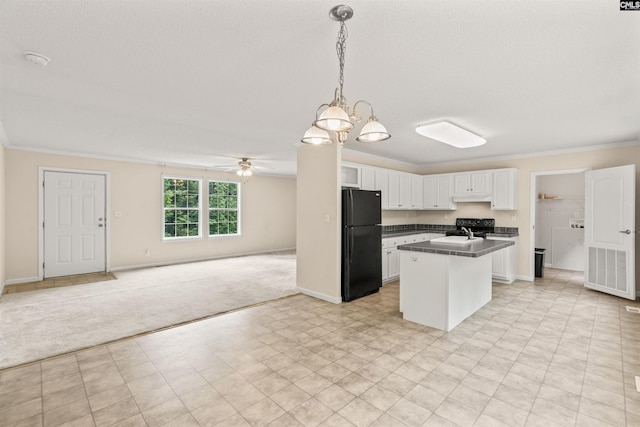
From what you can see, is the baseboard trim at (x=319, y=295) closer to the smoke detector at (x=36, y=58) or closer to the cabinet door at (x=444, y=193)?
the cabinet door at (x=444, y=193)

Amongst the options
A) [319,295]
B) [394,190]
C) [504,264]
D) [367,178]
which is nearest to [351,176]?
[367,178]

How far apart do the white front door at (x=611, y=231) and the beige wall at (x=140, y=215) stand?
24.3ft

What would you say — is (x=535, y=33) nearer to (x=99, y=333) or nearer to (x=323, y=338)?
(x=323, y=338)

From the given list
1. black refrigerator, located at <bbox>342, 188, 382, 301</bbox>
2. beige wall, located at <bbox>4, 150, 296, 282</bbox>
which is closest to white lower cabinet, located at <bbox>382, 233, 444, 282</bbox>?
black refrigerator, located at <bbox>342, 188, 382, 301</bbox>

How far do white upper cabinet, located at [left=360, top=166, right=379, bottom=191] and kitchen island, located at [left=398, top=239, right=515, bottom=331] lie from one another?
6.01ft

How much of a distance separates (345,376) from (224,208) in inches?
270

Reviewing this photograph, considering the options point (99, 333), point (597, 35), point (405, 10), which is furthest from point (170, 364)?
point (597, 35)

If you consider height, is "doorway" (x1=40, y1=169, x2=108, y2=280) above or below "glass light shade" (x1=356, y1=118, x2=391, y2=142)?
below

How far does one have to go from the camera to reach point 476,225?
625 cm

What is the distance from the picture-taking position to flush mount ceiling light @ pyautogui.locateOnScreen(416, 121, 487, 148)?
377 centimetres

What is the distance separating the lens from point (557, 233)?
6.85 meters

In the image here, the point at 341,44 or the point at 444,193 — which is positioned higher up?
the point at 341,44

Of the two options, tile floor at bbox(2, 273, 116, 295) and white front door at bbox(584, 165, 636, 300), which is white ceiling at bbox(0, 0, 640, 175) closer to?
white front door at bbox(584, 165, 636, 300)

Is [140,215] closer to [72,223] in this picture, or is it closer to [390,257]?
[72,223]
